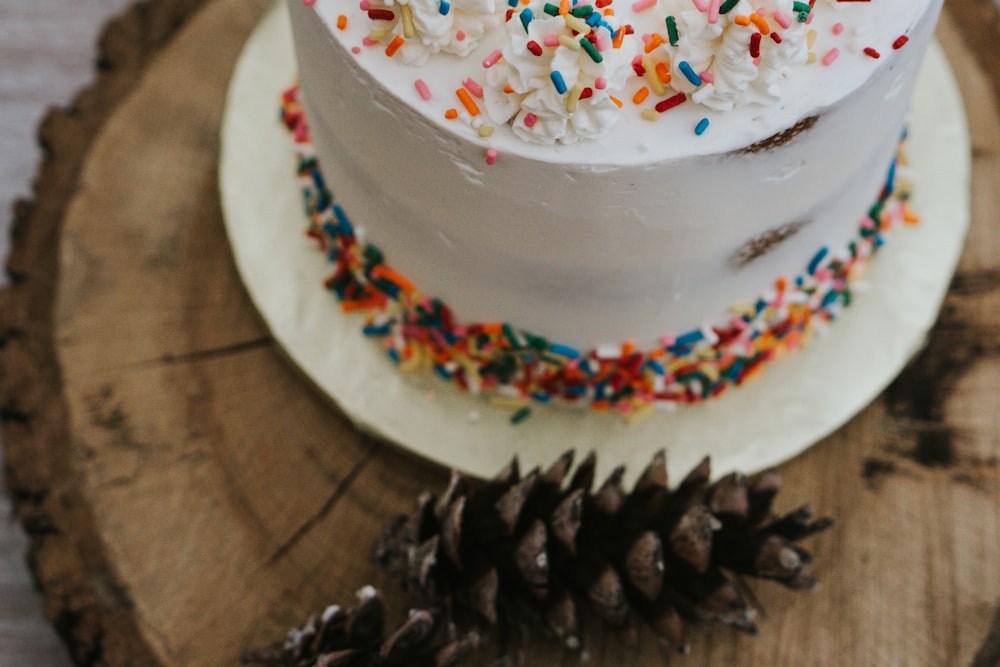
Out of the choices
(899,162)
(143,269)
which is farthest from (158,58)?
(899,162)

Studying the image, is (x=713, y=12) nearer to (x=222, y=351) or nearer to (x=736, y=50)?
(x=736, y=50)

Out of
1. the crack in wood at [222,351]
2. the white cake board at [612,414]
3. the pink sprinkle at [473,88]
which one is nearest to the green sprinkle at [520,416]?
the white cake board at [612,414]

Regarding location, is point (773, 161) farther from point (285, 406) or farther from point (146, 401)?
point (146, 401)

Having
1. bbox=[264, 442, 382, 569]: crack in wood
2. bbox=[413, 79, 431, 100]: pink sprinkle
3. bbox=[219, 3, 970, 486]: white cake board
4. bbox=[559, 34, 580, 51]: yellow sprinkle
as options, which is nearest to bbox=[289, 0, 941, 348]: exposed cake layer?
bbox=[413, 79, 431, 100]: pink sprinkle

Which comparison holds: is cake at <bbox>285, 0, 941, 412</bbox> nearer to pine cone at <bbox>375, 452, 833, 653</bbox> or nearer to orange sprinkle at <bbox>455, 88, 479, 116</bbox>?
orange sprinkle at <bbox>455, 88, 479, 116</bbox>

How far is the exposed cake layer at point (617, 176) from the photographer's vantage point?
1.13 m

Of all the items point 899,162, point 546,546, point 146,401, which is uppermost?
point 899,162

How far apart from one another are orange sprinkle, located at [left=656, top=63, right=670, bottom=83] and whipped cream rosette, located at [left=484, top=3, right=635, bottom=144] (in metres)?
0.03

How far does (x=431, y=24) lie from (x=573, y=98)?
0.62 feet

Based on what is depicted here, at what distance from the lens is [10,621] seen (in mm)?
1783

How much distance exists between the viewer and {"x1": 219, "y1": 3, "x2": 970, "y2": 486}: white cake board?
1524mm

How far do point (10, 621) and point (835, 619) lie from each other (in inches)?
54.7

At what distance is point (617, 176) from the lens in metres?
1.13

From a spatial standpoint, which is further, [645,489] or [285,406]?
[285,406]
